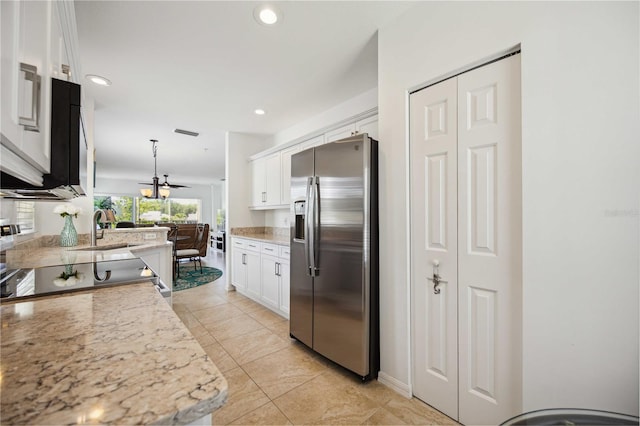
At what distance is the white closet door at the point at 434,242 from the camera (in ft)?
5.21

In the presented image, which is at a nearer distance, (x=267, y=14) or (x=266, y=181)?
(x=267, y=14)

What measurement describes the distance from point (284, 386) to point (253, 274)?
198cm

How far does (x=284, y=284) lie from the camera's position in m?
3.14

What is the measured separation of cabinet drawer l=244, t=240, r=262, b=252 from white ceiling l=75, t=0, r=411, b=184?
1.77 meters

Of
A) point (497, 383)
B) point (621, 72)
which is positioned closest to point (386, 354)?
point (497, 383)

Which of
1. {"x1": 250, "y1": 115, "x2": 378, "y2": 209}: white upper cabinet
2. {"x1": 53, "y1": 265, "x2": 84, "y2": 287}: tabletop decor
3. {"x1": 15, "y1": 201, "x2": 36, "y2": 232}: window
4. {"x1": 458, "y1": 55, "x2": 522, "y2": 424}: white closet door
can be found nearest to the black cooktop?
{"x1": 53, "y1": 265, "x2": 84, "y2": 287}: tabletop decor

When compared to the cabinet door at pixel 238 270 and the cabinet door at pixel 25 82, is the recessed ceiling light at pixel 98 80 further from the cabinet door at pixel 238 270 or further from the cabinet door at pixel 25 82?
the cabinet door at pixel 238 270

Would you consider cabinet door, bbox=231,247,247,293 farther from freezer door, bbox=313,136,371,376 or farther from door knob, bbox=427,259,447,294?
door knob, bbox=427,259,447,294

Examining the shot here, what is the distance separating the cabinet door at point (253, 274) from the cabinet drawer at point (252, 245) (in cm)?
7

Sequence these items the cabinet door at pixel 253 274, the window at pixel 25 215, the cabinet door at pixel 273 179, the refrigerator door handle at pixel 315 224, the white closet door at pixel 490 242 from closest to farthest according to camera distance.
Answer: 1. the white closet door at pixel 490 242
2. the refrigerator door handle at pixel 315 224
3. the window at pixel 25 215
4. the cabinet door at pixel 253 274
5. the cabinet door at pixel 273 179

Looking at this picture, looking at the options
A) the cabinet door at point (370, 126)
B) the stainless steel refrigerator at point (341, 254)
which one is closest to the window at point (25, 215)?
the stainless steel refrigerator at point (341, 254)

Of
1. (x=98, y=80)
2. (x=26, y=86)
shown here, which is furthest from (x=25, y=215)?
(x=26, y=86)

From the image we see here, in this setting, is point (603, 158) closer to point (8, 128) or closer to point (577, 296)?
point (577, 296)

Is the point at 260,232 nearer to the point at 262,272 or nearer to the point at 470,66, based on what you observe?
the point at 262,272
